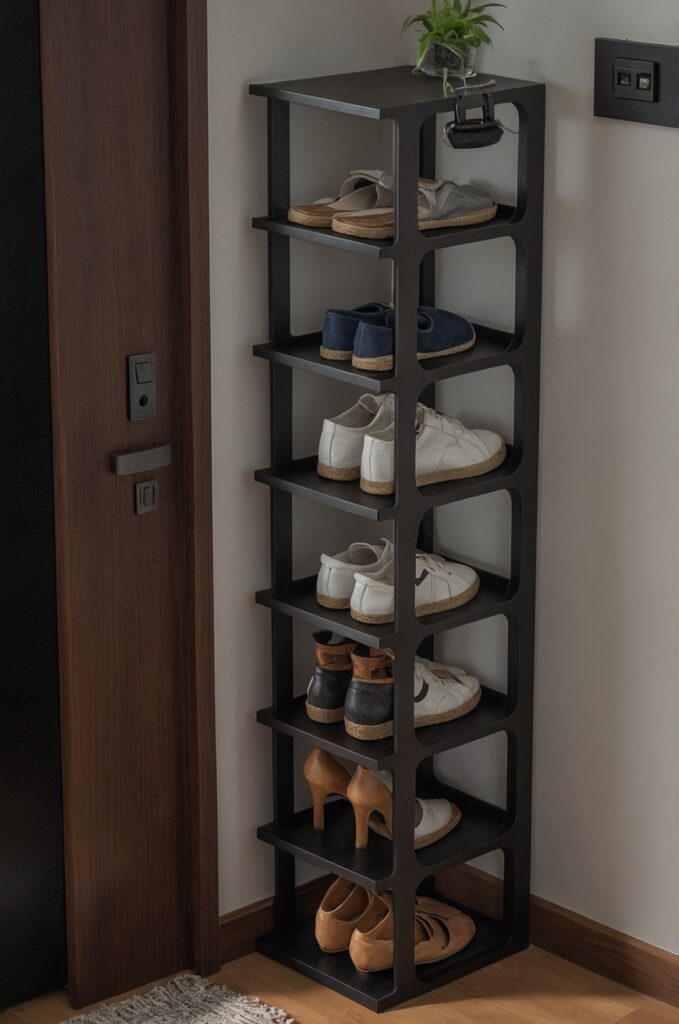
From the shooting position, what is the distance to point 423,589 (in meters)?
2.46

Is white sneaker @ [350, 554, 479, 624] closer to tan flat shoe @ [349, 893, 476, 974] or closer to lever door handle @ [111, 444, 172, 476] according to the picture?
lever door handle @ [111, 444, 172, 476]

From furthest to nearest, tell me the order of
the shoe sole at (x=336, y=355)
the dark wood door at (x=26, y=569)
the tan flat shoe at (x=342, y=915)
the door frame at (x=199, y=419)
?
the tan flat shoe at (x=342, y=915) → the shoe sole at (x=336, y=355) → the door frame at (x=199, y=419) → the dark wood door at (x=26, y=569)

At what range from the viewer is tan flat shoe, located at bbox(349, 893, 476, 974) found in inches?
100

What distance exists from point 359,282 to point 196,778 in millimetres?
854

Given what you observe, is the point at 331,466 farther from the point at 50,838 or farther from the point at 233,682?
the point at 50,838

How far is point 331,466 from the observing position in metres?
2.44

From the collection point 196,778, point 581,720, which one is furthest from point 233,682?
point 581,720

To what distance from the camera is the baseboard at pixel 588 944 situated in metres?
2.54

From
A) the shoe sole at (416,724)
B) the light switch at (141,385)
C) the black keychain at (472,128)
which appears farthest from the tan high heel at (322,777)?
the black keychain at (472,128)

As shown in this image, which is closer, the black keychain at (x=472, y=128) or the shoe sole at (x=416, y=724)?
the black keychain at (x=472, y=128)

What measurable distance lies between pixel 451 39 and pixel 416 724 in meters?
1.06

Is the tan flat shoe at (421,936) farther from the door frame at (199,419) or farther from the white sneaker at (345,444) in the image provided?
the white sneaker at (345,444)

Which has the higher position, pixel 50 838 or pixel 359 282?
pixel 359 282

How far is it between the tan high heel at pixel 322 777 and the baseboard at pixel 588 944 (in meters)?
0.34
